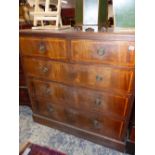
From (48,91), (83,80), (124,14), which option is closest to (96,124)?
(83,80)

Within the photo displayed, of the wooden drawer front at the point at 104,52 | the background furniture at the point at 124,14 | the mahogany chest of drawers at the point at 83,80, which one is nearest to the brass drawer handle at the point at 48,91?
the mahogany chest of drawers at the point at 83,80

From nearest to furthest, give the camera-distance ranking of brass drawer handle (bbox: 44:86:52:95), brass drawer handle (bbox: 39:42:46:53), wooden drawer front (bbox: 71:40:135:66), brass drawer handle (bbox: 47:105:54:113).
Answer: wooden drawer front (bbox: 71:40:135:66) < brass drawer handle (bbox: 39:42:46:53) < brass drawer handle (bbox: 44:86:52:95) < brass drawer handle (bbox: 47:105:54:113)

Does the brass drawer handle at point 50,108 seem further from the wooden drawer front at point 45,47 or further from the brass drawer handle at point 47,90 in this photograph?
the wooden drawer front at point 45,47

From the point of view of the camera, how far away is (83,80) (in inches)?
58.6

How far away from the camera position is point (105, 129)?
161 centimetres

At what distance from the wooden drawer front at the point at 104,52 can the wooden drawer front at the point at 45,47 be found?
0.10m

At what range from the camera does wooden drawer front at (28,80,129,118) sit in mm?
1434

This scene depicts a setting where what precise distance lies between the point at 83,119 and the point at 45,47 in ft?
Answer: 2.40

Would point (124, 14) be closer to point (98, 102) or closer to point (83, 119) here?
point (98, 102)

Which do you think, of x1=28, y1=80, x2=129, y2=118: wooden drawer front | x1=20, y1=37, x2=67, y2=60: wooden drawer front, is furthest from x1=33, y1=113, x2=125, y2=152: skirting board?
x1=20, y1=37, x2=67, y2=60: wooden drawer front

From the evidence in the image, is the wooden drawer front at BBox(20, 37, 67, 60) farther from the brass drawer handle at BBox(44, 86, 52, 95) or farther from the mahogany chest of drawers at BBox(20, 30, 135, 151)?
the brass drawer handle at BBox(44, 86, 52, 95)
